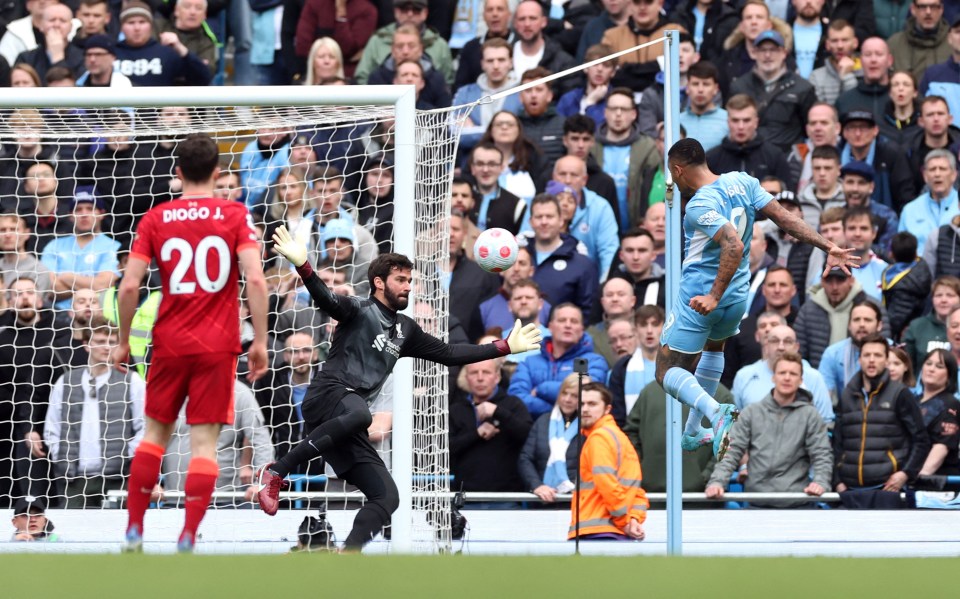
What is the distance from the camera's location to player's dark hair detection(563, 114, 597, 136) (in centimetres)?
1606

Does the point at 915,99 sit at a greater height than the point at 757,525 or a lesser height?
greater

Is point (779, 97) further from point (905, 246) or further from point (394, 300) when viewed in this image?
point (394, 300)

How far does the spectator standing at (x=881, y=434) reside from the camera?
13.2 meters

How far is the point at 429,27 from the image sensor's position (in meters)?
18.5

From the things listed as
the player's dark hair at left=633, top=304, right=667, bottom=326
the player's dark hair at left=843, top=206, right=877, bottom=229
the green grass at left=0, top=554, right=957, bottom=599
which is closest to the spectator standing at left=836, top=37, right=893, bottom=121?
the player's dark hair at left=843, top=206, right=877, bottom=229

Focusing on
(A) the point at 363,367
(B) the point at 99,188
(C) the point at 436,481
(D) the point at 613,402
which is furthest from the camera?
(B) the point at 99,188

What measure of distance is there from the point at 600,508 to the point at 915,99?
21.6ft

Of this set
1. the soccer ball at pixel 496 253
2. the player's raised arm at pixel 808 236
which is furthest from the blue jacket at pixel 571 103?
the player's raised arm at pixel 808 236

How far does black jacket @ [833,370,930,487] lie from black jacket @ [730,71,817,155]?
3.96m

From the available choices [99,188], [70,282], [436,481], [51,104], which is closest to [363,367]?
[436,481]

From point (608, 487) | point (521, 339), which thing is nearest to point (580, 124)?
point (608, 487)

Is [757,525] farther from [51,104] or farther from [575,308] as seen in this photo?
[51,104]

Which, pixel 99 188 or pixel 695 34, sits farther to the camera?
pixel 695 34

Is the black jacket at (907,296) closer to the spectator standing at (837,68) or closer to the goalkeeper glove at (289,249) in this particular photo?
the spectator standing at (837,68)
